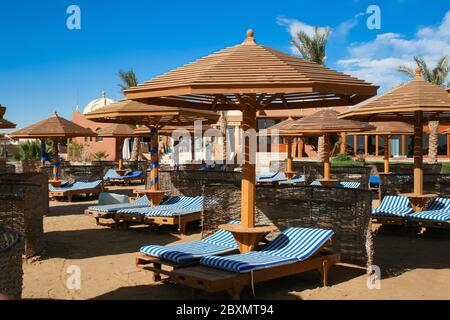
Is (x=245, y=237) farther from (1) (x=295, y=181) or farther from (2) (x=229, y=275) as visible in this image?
(1) (x=295, y=181)

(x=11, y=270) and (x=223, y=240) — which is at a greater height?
(x=11, y=270)

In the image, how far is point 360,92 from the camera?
600 centimetres

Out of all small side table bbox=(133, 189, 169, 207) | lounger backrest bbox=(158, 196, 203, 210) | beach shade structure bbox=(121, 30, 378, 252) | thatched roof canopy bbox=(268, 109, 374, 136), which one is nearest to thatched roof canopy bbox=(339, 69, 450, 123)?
beach shade structure bbox=(121, 30, 378, 252)

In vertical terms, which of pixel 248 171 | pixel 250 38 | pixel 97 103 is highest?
pixel 97 103

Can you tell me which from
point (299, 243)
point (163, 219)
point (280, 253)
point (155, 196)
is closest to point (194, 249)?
point (280, 253)

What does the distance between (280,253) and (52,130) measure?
1190 centimetres

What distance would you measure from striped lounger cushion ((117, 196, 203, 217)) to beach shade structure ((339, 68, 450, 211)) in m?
3.66

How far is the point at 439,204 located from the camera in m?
10.1

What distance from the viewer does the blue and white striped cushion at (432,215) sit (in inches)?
359

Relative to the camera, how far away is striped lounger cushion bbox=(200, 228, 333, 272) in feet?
18.5

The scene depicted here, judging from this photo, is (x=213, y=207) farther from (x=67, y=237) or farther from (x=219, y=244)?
(x=67, y=237)

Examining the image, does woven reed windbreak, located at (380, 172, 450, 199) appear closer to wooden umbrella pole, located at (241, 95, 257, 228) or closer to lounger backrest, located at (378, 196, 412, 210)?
lounger backrest, located at (378, 196, 412, 210)
